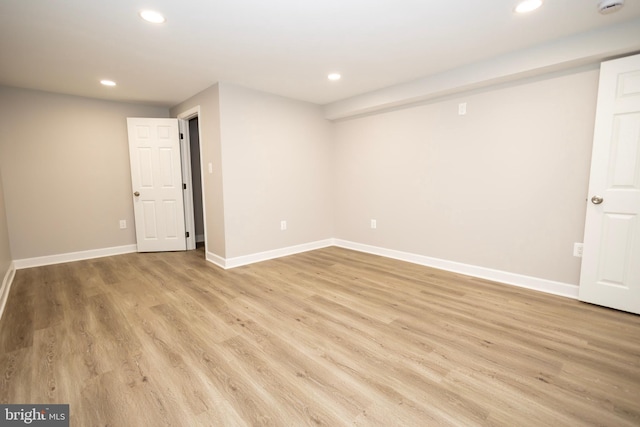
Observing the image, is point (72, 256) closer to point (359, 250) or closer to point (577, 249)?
point (359, 250)

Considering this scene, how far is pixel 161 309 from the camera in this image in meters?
2.59

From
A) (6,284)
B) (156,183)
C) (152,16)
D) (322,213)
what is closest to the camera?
(152,16)

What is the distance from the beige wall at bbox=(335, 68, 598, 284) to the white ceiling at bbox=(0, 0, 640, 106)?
54 cm

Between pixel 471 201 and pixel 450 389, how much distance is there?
231cm

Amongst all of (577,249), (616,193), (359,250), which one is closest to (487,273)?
(577,249)

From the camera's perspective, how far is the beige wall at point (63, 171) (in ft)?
12.3

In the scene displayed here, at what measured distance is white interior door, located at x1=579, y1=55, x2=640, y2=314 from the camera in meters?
2.32

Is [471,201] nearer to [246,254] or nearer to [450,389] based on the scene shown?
[450,389]

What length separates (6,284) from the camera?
304cm

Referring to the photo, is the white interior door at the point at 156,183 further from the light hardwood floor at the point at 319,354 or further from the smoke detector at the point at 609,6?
the smoke detector at the point at 609,6

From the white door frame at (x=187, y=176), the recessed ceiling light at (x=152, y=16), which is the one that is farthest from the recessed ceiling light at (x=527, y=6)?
the white door frame at (x=187, y=176)

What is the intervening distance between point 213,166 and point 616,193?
4073 mm

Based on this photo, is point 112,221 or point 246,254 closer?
point 246,254

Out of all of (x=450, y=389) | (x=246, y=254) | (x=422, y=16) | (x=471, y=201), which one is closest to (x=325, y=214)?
(x=246, y=254)
